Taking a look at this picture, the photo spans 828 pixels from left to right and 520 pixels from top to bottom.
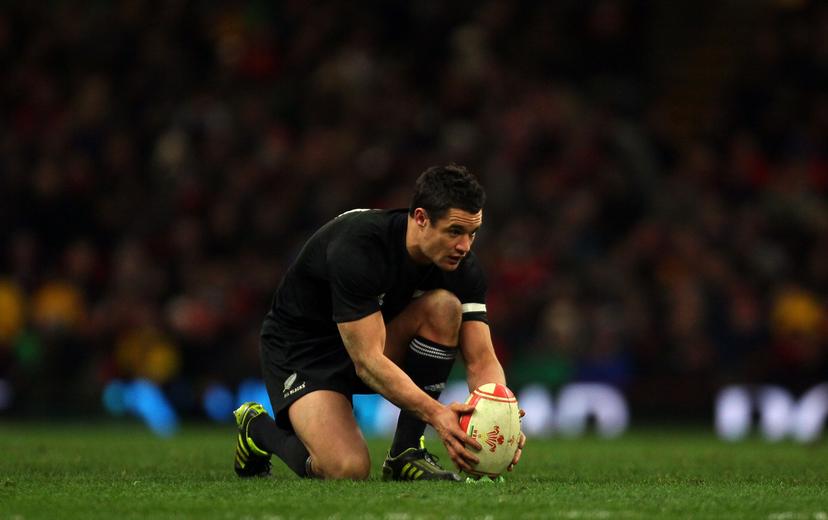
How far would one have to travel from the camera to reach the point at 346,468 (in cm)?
691

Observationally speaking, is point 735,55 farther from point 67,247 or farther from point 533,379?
point 67,247

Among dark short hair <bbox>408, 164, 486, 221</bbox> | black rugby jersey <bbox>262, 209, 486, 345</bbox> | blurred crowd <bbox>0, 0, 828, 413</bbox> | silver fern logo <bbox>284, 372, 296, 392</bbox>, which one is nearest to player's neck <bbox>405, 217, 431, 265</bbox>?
black rugby jersey <bbox>262, 209, 486, 345</bbox>

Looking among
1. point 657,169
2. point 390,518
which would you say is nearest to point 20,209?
point 657,169

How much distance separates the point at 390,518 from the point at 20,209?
1181cm

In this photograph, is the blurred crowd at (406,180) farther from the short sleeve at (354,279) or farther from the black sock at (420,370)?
the short sleeve at (354,279)

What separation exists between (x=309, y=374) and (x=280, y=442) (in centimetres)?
36

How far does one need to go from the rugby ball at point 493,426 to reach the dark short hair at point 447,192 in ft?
2.65

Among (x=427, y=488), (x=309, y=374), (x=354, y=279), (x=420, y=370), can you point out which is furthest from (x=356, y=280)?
(x=427, y=488)

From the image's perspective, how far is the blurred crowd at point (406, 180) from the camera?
1403 cm

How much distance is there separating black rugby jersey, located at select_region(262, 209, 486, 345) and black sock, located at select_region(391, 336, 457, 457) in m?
0.20

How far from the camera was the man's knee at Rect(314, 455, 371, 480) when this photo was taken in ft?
22.7

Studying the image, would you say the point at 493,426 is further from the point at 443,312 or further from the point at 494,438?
the point at 443,312

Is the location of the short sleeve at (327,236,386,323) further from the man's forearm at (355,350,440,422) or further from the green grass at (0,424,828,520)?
the green grass at (0,424,828,520)

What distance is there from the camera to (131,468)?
803 cm
